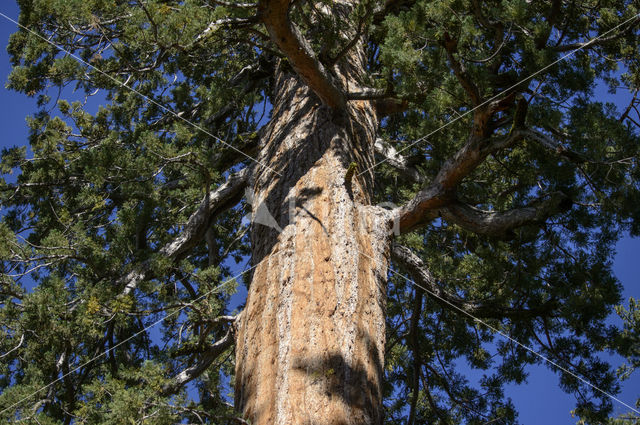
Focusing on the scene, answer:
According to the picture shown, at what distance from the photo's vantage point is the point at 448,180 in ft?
11.2

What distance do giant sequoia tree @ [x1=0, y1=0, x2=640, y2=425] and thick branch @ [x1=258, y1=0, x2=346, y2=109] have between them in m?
0.01

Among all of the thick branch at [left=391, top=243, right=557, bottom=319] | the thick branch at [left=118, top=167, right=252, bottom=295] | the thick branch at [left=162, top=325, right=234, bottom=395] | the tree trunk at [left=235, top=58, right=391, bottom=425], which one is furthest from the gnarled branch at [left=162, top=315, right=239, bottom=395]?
the thick branch at [left=391, top=243, right=557, bottom=319]

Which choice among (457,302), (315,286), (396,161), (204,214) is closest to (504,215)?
(457,302)

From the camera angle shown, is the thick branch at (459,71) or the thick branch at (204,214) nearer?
the thick branch at (459,71)

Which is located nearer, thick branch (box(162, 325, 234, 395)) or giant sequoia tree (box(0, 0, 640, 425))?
giant sequoia tree (box(0, 0, 640, 425))

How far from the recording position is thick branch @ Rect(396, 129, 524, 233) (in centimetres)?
323

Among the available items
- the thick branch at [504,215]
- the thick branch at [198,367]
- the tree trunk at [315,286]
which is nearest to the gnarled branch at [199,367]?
the thick branch at [198,367]

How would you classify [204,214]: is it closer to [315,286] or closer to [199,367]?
[199,367]

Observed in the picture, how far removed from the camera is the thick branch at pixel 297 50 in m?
3.07

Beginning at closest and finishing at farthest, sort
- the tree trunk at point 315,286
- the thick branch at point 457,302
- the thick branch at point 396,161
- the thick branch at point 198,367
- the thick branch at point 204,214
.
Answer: the tree trunk at point 315,286, the thick branch at point 198,367, the thick branch at point 457,302, the thick branch at point 204,214, the thick branch at point 396,161

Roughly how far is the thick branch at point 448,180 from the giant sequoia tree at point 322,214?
1cm

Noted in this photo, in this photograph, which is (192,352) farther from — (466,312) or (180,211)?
(466,312)

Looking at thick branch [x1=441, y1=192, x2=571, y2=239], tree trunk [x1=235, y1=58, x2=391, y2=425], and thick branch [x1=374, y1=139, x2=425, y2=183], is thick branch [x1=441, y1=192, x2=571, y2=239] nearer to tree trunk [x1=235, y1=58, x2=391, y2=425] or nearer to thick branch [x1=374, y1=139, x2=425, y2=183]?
tree trunk [x1=235, y1=58, x2=391, y2=425]

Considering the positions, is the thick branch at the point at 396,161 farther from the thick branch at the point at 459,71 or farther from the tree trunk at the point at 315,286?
the thick branch at the point at 459,71
